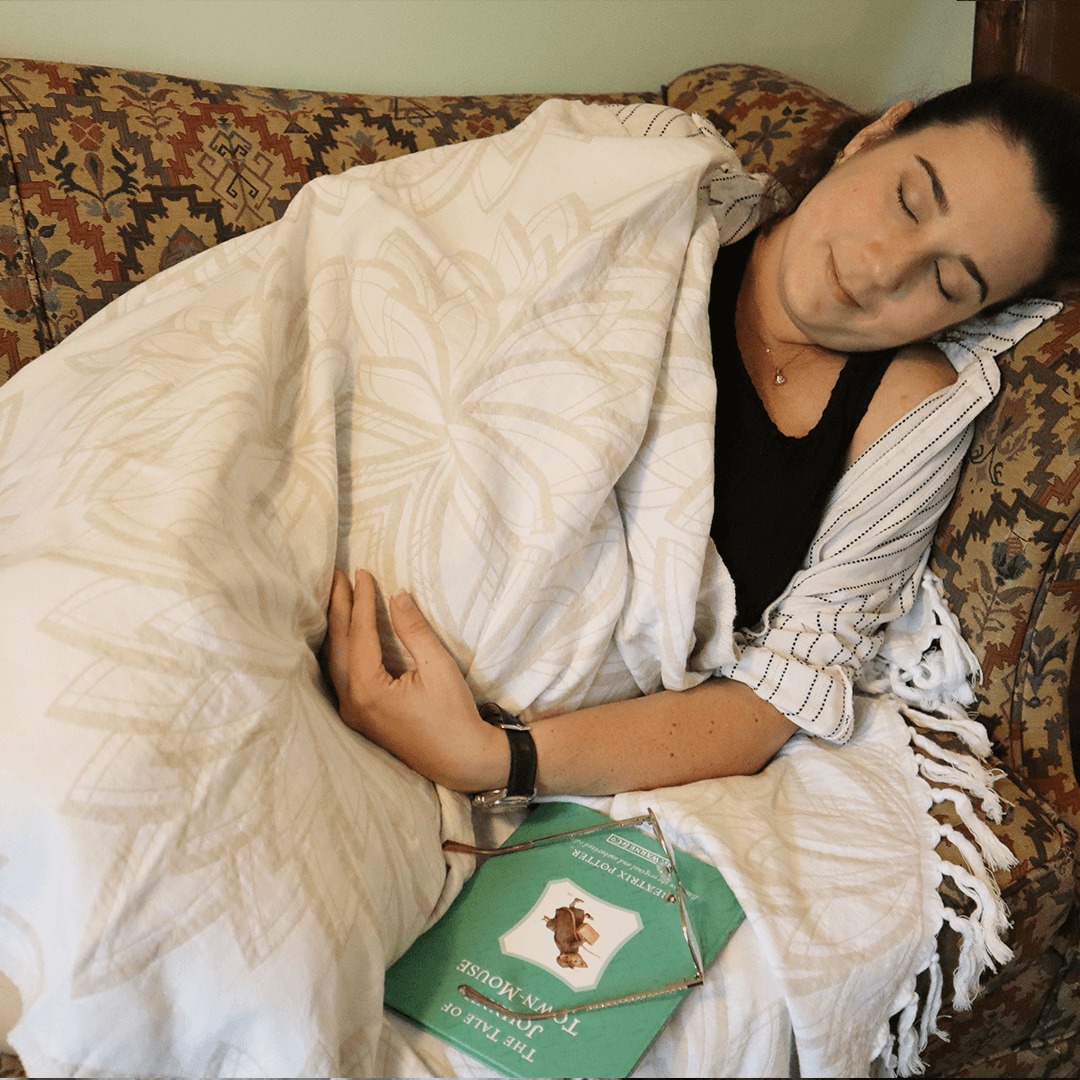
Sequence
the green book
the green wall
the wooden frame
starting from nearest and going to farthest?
1. the green book
2. the green wall
3. the wooden frame

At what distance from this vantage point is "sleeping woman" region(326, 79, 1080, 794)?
2.75ft

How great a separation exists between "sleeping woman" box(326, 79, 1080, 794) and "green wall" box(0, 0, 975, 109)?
0.59 m

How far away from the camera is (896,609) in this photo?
1041 mm

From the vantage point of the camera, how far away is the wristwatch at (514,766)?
848 mm

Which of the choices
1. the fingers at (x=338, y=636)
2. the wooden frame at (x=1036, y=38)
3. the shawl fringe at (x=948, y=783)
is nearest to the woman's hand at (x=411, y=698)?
the fingers at (x=338, y=636)

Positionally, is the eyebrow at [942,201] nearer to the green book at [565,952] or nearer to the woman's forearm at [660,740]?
the woman's forearm at [660,740]

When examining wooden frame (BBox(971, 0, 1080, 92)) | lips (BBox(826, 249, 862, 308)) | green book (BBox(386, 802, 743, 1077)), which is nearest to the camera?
green book (BBox(386, 802, 743, 1077))

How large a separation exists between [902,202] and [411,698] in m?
0.70

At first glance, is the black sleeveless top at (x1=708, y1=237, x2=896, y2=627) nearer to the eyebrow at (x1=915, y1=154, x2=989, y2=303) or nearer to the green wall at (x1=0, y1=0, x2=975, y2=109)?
the eyebrow at (x1=915, y1=154, x2=989, y2=303)

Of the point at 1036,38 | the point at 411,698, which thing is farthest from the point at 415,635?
the point at 1036,38

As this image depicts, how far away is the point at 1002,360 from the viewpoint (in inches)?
39.4

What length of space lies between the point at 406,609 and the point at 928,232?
0.64 meters

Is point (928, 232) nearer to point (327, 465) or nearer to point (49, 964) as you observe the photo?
point (327, 465)

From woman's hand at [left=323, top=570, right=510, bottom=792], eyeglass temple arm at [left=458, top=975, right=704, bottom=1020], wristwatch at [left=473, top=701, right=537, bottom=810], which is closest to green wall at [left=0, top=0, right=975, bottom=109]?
woman's hand at [left=323, top=570, right=510, bottom=792]
